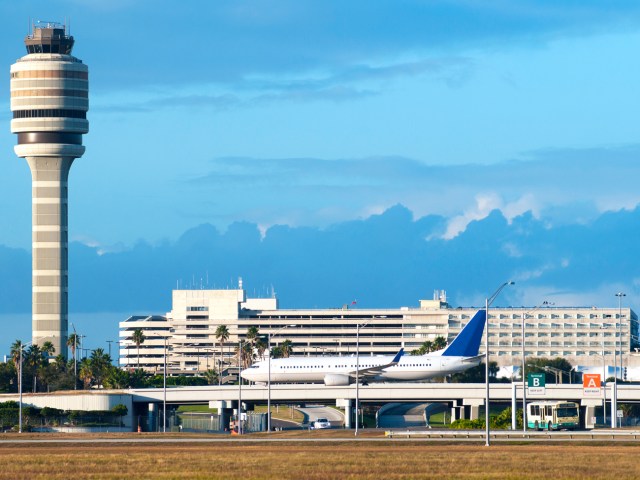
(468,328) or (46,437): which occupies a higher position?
(468,328)

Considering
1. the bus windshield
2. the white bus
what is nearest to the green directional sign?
the white bus

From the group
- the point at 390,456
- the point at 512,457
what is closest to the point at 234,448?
the point at 390,456

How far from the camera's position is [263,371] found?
17300cm

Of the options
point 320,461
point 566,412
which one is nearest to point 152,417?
point 566,412

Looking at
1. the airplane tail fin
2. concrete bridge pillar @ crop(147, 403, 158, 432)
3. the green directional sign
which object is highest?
the airplane tail fin

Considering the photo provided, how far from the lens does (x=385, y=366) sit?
172 metres

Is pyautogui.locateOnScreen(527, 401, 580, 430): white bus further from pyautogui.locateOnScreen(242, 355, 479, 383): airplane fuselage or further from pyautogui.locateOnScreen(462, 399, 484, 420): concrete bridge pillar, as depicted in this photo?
pyautogui.locateOnScreen(242, 355, 479, 383): airplane fuselage

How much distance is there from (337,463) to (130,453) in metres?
17.5

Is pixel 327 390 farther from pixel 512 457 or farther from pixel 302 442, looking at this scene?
pixel 512 457

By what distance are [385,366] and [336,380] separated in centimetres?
632

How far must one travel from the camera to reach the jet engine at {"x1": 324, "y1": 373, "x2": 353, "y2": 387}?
172 metres

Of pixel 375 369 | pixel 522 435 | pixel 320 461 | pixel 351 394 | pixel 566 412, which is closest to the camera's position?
pixel 320 461

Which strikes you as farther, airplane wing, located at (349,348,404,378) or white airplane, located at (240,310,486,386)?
white airplane, located at (240,310,486,386)

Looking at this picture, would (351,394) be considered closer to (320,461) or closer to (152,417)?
(152,417)
